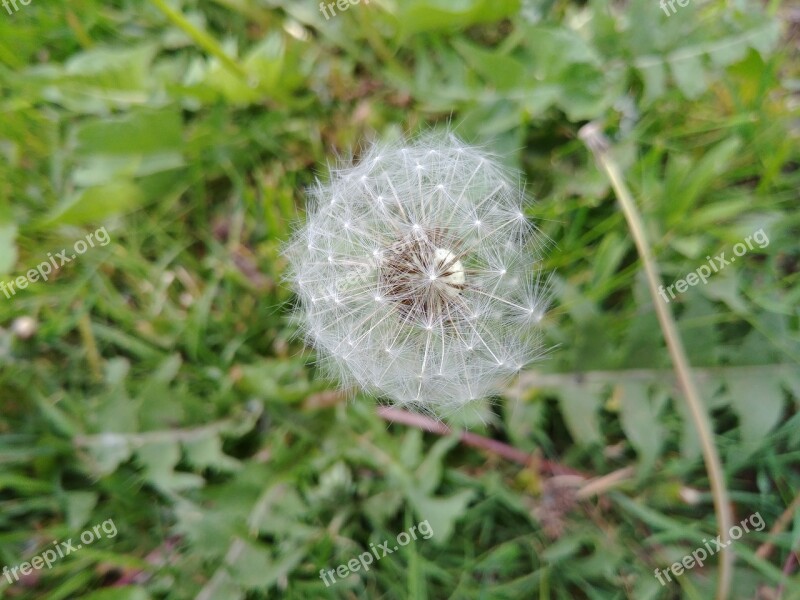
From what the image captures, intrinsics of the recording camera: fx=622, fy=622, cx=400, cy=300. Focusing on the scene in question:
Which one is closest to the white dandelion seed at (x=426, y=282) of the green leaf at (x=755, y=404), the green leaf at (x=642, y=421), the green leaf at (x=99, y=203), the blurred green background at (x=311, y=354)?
the blurred green background at (x=311, y=354)

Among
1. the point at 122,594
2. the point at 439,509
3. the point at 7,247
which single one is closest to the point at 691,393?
the point at 439,509

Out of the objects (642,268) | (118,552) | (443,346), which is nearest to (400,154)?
(443,346)

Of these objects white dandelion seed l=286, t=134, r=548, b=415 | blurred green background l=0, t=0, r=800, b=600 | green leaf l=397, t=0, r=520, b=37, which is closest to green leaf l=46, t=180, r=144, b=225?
blurred green background l=0, t=0, r=800, b=600

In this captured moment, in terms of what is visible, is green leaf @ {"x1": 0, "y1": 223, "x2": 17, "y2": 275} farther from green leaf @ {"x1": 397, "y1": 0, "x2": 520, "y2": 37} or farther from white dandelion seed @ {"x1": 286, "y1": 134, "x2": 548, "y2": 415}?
green leaf @ {"x1": 397, "y1": 0, "x2": 520, "y2": 37}

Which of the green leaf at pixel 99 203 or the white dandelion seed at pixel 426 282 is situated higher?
the green leaf at pixel 99 203

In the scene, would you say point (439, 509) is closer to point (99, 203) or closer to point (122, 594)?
point (122, 594)

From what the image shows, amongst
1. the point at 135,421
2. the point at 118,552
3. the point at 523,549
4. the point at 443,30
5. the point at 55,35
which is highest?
the point at 55,35

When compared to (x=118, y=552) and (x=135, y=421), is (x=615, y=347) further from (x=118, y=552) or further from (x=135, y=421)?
(x=118, y=552)

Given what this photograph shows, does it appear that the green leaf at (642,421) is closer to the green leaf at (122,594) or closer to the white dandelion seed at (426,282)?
the white dandelion seed at (426,282)
